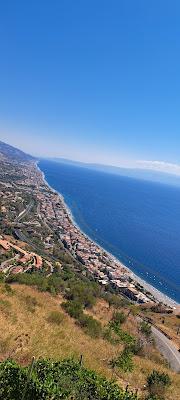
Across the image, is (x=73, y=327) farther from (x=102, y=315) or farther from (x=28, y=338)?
(x=102, y=315)

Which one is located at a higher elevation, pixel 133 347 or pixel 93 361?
pixel 93 361

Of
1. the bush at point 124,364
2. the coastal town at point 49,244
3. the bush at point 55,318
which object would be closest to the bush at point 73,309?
the bush at point 55,318

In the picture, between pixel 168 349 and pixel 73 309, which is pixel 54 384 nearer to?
pixel 73 309

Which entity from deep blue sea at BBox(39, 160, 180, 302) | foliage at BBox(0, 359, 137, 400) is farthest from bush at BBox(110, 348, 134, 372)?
deep blue sea at BBox(39, 160, 180, 302)

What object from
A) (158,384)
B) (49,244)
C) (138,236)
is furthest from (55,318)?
(138,236)

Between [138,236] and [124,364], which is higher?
[124,364]

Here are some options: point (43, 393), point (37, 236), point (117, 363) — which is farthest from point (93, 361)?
point (37, 236)

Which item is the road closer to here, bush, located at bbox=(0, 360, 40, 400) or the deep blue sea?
bush, located at bbox=(0, 360, 40, 400)
